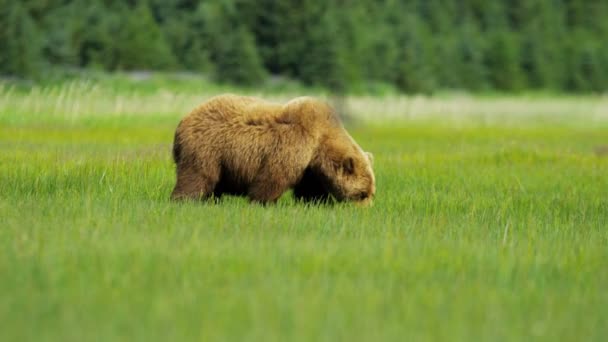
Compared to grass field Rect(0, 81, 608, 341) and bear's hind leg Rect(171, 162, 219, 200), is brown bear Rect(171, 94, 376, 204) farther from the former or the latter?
grass field Rect(0, 81, 608, 341)

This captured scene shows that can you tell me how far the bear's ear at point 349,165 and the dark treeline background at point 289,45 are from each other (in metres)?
24.7

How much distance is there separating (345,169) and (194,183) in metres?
1.25

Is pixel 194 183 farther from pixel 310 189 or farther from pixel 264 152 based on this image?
pixel 310 189

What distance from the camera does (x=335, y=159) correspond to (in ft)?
26.6

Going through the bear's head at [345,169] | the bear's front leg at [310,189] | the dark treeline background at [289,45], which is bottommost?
the dark treeline background at [289,45]

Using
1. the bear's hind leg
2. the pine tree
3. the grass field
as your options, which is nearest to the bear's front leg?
the grass field

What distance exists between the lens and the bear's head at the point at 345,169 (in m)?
8.11

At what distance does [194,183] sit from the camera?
7.95 metres

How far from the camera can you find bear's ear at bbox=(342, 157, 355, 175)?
8.10 m

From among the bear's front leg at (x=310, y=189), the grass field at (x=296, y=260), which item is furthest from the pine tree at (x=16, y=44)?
the bear's front leg at (x=310, y=189)

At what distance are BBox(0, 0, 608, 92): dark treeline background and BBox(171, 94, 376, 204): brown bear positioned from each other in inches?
955

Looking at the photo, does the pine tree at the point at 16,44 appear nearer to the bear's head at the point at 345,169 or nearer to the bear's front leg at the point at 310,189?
the bear's front leg at the point at 310,189

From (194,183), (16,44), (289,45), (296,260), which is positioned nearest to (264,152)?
(194,183)

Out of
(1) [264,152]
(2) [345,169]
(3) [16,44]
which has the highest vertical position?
(1) [264,152]
